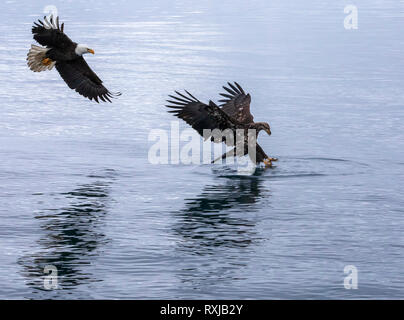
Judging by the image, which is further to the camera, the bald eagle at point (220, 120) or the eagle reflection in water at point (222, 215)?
the bald eagle at point (220, 120)

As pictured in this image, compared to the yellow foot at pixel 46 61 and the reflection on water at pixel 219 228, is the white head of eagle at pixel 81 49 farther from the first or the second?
the reflection on water at pixel 219 228

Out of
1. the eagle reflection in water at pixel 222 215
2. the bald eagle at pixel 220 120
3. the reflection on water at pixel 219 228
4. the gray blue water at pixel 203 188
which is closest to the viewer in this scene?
the gray blue water at pixel 203 188

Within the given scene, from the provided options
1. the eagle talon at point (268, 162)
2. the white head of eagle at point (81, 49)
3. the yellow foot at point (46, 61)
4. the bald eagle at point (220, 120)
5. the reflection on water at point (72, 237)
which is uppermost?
the white head of eagle at point (81, 49)

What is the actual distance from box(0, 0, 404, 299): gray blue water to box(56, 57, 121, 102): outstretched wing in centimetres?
170

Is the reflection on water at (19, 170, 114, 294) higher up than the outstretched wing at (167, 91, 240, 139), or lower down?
lower down

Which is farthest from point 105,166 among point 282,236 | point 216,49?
point 216,49

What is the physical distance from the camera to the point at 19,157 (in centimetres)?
2203

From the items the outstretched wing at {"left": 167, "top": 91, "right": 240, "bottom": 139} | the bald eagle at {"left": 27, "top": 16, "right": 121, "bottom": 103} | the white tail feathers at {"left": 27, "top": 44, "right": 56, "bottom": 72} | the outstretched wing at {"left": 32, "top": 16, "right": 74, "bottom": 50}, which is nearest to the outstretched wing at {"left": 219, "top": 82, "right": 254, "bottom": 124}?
the outstretched wing at {"left": 167, "top": 91, "right": 240, "bottom": 139}

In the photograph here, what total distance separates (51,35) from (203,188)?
174 inches

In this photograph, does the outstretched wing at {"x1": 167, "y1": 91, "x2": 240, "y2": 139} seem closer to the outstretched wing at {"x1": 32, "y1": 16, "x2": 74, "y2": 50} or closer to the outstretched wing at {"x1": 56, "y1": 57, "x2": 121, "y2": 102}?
the outstretched wing at {"x1": 56, "y1": 57, "x2": 121, "y2": 102}

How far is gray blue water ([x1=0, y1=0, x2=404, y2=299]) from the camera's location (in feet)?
45.7

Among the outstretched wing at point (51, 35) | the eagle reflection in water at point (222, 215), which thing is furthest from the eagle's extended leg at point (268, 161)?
the outstretched wing at point (51, 35)

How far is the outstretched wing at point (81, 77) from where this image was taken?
2055cm

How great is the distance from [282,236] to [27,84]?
2027cm
